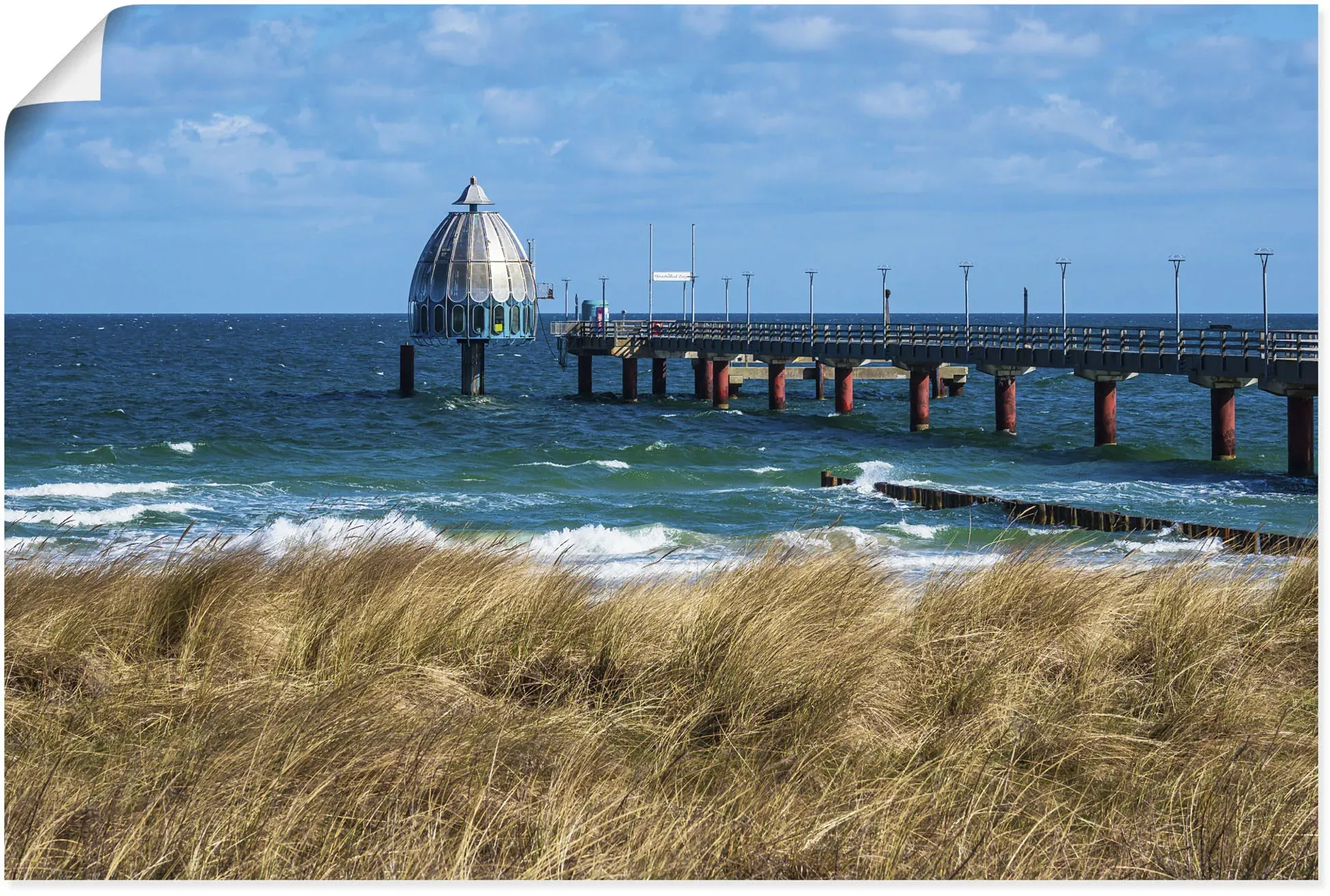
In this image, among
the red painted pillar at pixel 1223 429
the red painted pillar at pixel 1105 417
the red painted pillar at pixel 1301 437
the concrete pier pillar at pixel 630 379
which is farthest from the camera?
the concrete pier pillar at pixel 630 379

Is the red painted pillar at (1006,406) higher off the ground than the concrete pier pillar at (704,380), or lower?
lower

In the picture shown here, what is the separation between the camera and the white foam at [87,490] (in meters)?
27.7

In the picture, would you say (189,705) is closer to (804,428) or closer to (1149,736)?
(1149,736)

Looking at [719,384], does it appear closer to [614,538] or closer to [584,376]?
[584,376]

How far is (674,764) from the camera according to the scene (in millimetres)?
4867

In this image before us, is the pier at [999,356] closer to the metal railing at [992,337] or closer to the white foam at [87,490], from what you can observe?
the metal railing at [992,337]

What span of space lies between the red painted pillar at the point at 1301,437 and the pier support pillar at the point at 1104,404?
23.1 ft

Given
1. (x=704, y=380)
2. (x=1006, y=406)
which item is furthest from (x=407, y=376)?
(x=1006, y=406)

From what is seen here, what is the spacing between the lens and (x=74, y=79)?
3.90m

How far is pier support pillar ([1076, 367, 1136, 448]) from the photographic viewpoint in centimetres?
3615

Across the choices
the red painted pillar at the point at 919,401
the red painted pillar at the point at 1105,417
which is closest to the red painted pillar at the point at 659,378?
the red painted pillar at the point at 919,401

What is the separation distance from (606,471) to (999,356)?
43.5 ft

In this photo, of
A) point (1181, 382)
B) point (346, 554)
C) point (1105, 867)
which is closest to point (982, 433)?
point (346, 554)

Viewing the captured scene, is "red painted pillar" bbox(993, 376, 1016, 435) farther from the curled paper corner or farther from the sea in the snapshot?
the curled paper corner
